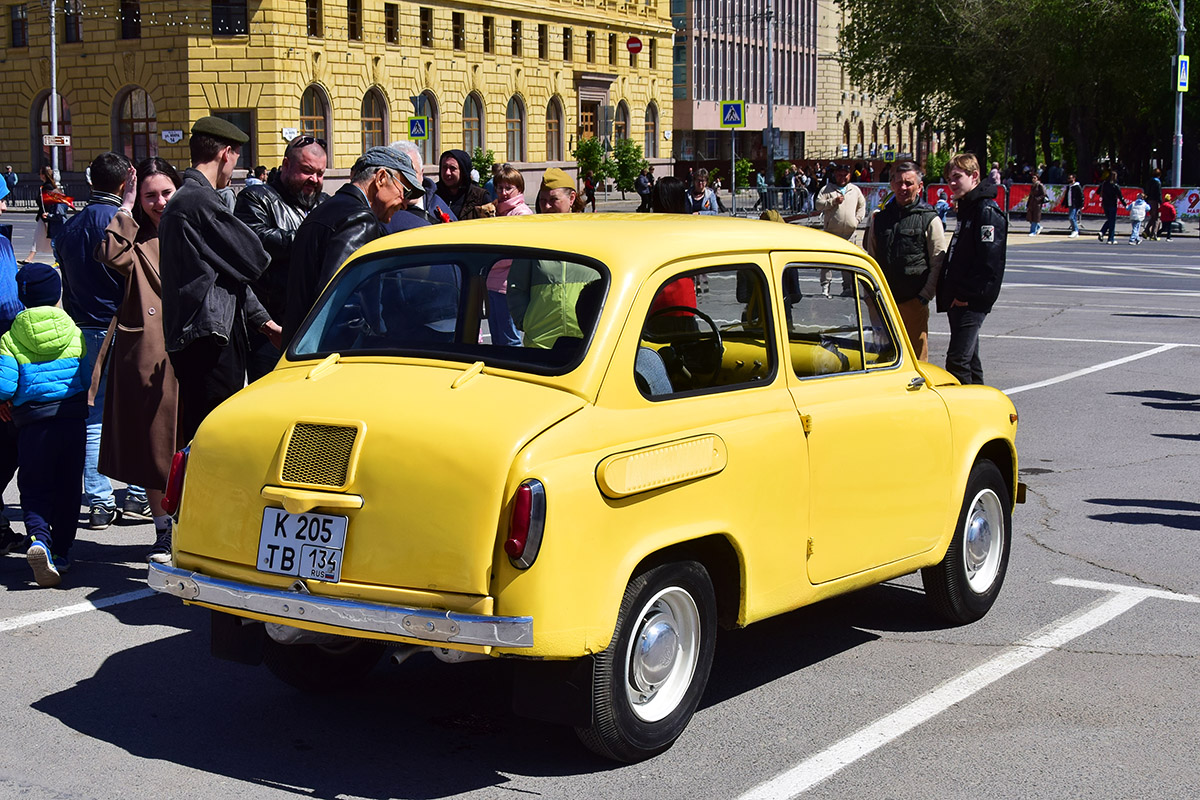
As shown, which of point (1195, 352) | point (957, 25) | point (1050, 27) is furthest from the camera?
point (957, 25)

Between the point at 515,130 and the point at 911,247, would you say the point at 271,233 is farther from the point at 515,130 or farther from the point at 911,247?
the point at 515,130

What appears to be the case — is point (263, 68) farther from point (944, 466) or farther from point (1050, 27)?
point (944, 466)

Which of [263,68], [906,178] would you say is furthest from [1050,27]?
[906,178]

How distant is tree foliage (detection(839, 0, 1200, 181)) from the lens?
163ft

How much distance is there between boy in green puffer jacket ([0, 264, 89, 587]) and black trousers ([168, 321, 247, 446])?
2.03 feet

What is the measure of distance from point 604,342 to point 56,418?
11.8 feet

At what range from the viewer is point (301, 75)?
187ft

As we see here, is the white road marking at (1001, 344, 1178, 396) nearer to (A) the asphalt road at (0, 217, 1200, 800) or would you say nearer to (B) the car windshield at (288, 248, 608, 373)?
(A) the asphalt road at (0, 217, 1200, 800)

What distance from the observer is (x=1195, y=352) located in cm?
1689

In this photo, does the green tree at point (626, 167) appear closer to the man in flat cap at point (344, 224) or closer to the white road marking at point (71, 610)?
the man in flat cap at point (344, 224)

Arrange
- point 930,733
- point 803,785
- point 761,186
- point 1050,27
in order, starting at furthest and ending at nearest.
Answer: point 761,186 < point 1050,27 < point 930,733 < point 803,785

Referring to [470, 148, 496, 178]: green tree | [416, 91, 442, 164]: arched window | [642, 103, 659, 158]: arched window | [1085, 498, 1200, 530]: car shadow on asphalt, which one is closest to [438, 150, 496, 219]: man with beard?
[1085, 498, 1200, 530]: car shadow on asphalt

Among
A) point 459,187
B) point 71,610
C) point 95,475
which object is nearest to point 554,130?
point 459,187

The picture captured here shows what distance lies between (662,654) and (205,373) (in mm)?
3132
